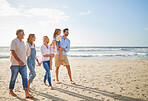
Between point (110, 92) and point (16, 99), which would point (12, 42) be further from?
point (110, 92)

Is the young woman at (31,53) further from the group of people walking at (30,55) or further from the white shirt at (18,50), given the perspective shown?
the white shirt at (18,50)

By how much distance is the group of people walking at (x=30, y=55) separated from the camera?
350 cm

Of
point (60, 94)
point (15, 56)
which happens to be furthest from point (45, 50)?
point (60, 94)

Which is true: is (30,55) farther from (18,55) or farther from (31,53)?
(18,55)

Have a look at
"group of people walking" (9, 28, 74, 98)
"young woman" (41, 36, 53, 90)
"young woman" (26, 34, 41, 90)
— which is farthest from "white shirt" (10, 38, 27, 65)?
"young woman" (41, 36, 53, 90)

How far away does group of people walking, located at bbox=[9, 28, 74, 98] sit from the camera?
3.50 metres

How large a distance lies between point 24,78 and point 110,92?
2.97 m

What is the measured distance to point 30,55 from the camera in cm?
419

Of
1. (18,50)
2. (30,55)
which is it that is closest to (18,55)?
(18,50)

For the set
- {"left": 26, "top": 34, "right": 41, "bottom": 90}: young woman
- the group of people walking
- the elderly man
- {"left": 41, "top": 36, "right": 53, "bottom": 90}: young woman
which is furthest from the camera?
{"left": 41, "top": 36, "right": 53, "bottom": 90}: young woman

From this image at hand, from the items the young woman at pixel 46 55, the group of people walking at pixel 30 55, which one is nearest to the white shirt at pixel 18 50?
the group of people walking at pixel 30 55

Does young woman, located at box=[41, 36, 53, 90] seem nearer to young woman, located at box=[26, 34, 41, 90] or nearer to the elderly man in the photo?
young woman, located at box=[26, 34, 41, 90]

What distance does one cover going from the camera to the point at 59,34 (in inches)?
200

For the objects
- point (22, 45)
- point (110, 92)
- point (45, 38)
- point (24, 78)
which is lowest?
point (110, 92)
